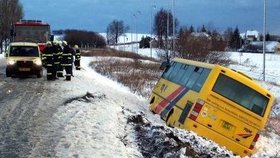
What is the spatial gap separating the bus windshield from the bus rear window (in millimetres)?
15908

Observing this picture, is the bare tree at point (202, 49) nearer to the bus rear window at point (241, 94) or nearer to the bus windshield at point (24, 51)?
the bus windshield at point (24, 51)

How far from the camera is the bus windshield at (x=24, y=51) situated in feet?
96.4

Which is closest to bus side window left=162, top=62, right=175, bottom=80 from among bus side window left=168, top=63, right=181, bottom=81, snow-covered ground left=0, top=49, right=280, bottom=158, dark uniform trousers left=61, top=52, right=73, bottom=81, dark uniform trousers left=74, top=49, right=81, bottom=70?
bus side window left=168, top=63, right=181, bottom=81

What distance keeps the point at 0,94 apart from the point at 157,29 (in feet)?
346

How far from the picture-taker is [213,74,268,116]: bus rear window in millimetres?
15502

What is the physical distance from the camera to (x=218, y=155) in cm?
1299

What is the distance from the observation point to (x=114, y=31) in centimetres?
19300

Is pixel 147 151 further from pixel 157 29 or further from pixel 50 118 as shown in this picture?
pixel 157 29

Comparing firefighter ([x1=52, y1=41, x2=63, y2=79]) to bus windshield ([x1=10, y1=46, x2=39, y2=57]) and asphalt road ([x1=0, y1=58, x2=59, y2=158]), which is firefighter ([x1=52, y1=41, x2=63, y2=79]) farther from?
bus windshield ([x1=10, y1=46, x2=39, y2=57])

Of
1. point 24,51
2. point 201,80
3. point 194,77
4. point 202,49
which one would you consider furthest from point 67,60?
point 202,49

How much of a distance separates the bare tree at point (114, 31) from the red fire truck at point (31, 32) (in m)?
146

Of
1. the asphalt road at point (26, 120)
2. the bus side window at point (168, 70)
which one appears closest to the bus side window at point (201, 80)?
the asphalt road at point (26, 120)

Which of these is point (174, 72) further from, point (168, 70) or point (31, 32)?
point (31, 32)

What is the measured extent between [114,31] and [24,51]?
6466 inches
